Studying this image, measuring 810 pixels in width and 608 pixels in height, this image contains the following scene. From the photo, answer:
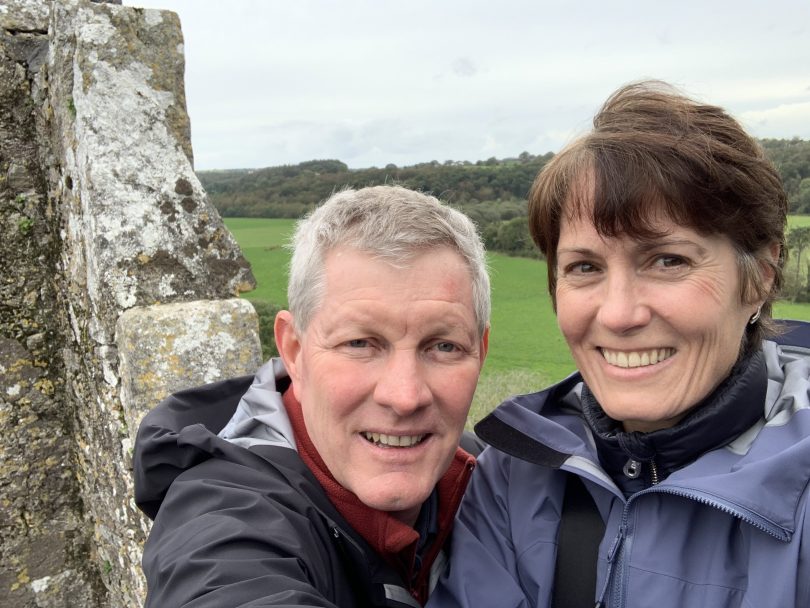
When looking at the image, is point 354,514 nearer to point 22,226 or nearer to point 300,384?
point 300,384

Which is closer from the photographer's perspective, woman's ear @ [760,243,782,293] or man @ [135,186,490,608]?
man @ [135,186,490,608]

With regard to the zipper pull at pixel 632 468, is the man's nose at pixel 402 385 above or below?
above

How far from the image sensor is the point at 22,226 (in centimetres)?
304

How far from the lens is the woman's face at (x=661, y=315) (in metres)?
1.78

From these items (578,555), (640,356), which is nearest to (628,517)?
(578,555)

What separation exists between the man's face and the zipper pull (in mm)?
488

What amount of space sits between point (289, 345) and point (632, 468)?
110 centimetres

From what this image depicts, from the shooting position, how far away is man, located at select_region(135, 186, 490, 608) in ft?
5.61

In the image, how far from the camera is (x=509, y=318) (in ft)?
51.3

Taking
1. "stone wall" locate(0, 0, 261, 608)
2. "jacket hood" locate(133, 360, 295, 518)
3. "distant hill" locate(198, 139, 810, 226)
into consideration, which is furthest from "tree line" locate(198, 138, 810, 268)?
"jacket hood" locate(133, 360, 295, 518)

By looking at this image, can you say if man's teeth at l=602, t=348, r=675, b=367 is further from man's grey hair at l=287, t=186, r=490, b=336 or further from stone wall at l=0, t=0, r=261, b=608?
stone wall at l=0, t=0, r=261, b=608

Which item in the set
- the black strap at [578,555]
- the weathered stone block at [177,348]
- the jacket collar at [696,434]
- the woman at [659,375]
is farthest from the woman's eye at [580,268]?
the weathered stone block at [177,348]

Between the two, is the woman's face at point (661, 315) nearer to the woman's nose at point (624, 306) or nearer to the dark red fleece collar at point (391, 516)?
the woman's nose at point (624, 306)

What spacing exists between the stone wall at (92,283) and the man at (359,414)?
0.67 meters
